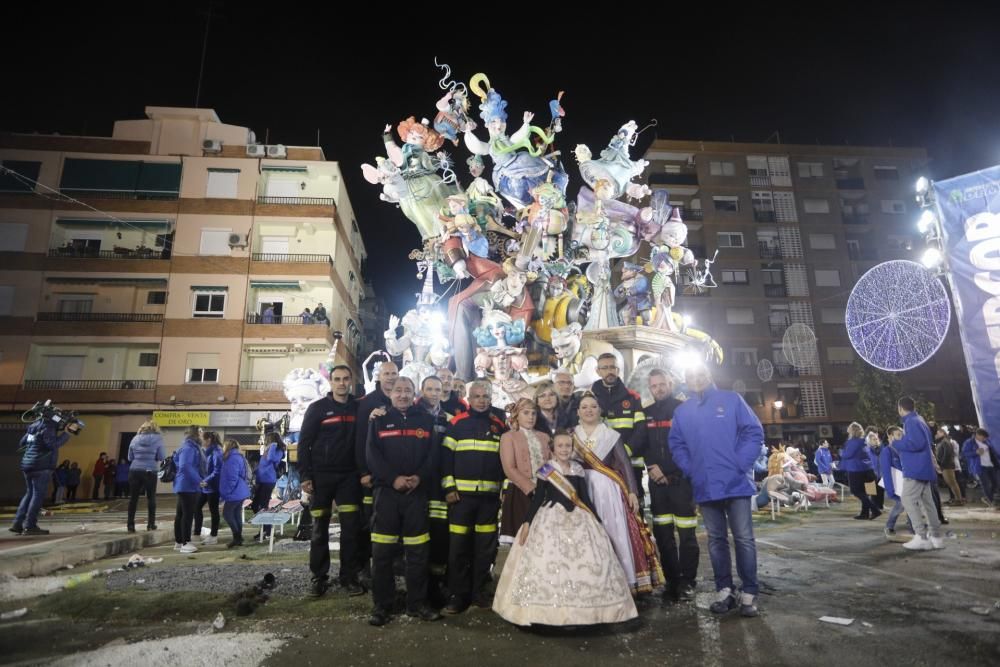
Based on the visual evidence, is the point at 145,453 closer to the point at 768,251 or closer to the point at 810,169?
the point at 768,251

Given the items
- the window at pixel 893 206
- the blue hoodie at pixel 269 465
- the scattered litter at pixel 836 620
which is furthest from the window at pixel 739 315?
the scattered litter at pixel 836 620

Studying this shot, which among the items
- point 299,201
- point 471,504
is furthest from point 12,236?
point 471,504

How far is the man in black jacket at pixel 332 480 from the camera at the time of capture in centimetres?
577

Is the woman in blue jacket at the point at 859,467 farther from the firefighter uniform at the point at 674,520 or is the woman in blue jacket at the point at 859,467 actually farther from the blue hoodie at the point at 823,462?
the firefighter uniform at the point at 674,520

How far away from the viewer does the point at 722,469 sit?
197 inches

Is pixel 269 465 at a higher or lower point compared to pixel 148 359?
lower

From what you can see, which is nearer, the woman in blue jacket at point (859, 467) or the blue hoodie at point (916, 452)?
the blue hoodie at point (916, 452)

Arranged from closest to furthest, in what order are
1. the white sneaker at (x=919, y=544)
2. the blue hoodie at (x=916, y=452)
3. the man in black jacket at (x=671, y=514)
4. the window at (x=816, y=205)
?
the man in black jacket at (x=671, y=514)
the white sneaker at (x=919, y=544)
the blue hoodie at (x=916, y=452)
the window at (x=816, y=205)

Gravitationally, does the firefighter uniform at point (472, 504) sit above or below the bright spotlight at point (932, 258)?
below

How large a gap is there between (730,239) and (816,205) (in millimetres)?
7832

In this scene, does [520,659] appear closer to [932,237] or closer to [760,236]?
[932,237]

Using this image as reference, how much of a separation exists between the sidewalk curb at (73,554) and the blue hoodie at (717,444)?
738 cm

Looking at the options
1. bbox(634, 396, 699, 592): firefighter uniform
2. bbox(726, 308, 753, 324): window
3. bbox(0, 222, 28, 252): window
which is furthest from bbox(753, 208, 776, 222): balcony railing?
bbox(0, 222, 28, 252): window

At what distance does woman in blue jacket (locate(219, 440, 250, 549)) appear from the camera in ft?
30.5
